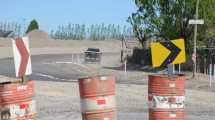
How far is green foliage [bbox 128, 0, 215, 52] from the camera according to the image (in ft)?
147

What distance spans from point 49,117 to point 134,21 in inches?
1221

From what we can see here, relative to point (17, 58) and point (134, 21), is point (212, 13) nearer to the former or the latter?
point (134, 21)

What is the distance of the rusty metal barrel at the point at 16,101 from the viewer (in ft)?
35.2

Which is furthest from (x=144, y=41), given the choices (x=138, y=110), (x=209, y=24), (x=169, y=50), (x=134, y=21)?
(x=169, y=50)

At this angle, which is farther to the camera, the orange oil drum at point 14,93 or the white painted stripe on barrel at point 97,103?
the white painted stripe on barrel at point 97,103

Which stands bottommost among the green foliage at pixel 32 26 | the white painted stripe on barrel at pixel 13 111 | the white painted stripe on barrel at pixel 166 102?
the green foliage at pixel 32 26

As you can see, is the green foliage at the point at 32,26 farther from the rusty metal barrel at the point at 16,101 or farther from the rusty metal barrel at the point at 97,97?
the rusty metal barrel at the point at 16,101

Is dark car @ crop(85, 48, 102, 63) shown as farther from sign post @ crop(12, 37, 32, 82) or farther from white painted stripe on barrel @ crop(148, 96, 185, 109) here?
sign post @ crop(12, 37, 32, 82)

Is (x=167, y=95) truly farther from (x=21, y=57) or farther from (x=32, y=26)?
(x=32, y=26)

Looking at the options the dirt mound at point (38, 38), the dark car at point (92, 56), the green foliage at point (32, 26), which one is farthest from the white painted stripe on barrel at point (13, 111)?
the green foliage at point (32, 26)

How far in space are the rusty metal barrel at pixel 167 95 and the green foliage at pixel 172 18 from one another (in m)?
32.3

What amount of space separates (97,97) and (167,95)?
5.21ft

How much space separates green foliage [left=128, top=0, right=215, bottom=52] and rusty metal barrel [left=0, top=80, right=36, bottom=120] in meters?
34.0

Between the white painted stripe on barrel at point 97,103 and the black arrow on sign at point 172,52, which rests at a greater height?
the black arrow on sign at point 172,52
